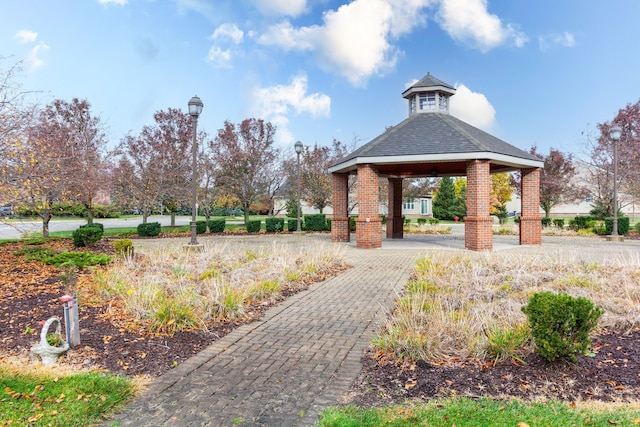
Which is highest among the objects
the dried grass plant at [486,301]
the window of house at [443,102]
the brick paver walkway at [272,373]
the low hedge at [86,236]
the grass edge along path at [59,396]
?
the window of house at [443,102]

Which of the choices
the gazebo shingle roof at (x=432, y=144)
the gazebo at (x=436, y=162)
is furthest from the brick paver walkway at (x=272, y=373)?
the gazebo shingle roof at (x=432, y=144)

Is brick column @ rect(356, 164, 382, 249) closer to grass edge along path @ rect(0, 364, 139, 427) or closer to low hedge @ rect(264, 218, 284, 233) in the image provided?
low hedge @ rect(264, 218, 284, 233)

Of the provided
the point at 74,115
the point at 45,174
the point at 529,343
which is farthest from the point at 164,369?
the point at 74,115

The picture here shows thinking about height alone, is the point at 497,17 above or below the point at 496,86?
above

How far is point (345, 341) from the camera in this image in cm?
449

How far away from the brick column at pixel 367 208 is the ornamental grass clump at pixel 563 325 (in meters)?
10.5

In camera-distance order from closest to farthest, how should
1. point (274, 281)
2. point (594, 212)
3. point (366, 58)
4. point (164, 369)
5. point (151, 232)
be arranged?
point (164, 369) → point (274, 281) → point (366, 58) → point (151, 232) → point (594, 212)

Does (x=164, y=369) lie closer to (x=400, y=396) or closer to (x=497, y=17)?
(x=400, y=396)

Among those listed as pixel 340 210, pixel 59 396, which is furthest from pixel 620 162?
pixel 59 396

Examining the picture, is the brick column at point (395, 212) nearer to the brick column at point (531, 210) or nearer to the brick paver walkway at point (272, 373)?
the brick column at point (531, 210)

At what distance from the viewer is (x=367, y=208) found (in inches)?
550

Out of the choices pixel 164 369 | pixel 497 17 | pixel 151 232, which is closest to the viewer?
pixel 164 369

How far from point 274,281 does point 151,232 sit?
13938mm

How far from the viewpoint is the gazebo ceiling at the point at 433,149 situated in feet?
43.0
